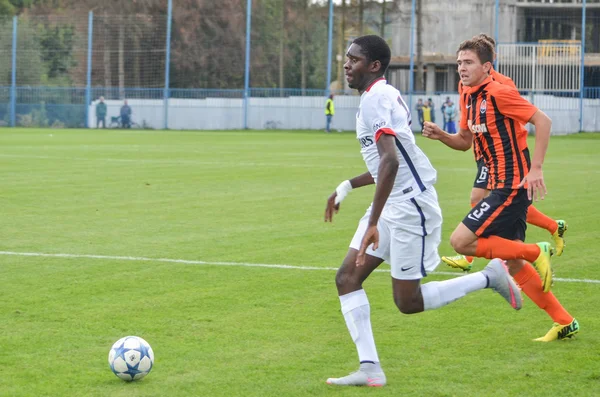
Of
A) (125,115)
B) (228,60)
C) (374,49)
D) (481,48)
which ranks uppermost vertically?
(228,60)

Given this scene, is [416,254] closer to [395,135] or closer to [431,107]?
[395,135]

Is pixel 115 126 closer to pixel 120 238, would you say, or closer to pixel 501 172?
pixel 120 238

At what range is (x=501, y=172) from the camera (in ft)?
22.7

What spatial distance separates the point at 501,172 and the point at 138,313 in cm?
273

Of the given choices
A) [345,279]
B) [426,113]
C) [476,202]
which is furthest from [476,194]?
[426,113]

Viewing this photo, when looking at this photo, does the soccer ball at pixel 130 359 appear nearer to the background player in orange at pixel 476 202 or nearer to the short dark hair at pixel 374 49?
the short dark hair at pixel 374 49

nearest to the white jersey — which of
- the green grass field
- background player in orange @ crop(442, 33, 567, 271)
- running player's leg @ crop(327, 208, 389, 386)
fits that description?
running player's leg @ crop(327, 208, 389, 386)

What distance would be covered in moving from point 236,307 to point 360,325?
2146mm

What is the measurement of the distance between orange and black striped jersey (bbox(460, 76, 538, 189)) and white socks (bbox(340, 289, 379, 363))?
1784 millimetres

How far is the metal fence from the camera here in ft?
169

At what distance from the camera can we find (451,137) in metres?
7.20

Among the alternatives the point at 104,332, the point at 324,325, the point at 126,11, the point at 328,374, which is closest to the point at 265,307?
the point at 324,325

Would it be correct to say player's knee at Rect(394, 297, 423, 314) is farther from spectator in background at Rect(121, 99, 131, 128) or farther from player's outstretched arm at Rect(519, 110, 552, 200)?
spectator in background at Rect(121, 99, 131, 128)

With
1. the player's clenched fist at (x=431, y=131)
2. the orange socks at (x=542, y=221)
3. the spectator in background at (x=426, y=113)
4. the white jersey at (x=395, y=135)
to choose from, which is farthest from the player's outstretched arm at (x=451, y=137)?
the spectator in background at (x=426, y=113)
